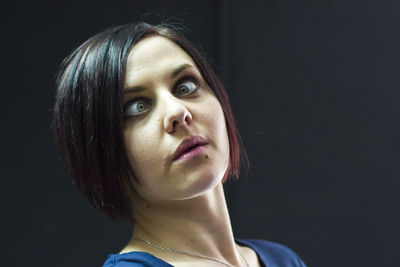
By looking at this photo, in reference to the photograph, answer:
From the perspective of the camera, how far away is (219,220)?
1214 millimetres

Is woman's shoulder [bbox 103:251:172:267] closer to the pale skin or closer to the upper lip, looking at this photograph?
the pale skin

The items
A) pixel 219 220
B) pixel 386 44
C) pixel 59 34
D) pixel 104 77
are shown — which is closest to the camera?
pixel 104 77

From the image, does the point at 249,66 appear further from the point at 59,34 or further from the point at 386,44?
the point at 59,34

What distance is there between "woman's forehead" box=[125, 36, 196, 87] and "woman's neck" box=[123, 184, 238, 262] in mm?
259

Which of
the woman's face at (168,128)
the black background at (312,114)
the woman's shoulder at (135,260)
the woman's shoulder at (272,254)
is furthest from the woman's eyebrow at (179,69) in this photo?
the black background at (312,114)

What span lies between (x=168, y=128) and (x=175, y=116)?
0.09 ft

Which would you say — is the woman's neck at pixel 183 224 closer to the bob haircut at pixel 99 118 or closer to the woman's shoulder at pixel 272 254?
the bob haircut at pixel 99 118

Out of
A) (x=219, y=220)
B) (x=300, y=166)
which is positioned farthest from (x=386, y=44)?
(x=219, y=220)

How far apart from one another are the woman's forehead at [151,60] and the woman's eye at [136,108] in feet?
0.12

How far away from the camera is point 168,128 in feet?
3.48

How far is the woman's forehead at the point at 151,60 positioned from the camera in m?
1.11

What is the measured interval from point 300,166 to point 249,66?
1.14 feet

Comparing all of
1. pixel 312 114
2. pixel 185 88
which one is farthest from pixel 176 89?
pixel 312 114

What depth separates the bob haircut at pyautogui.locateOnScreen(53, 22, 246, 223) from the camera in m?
1.10
